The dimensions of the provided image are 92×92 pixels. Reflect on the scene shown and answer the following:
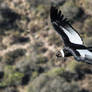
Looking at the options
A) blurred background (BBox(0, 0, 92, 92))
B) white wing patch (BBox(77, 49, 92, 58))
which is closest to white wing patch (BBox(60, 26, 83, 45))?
white wing patch (BBox(77, 49, 92, 58))

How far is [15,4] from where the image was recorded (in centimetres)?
6181

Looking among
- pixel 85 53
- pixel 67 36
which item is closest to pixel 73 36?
pixel 67 36

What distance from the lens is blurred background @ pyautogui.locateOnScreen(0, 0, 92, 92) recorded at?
4572 cm

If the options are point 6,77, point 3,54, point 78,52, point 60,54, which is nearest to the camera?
point 78,52

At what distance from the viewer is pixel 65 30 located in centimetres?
2009

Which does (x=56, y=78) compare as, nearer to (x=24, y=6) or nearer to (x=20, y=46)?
(x=20, y=46)

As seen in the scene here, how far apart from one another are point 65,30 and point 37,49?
31958 millimetres

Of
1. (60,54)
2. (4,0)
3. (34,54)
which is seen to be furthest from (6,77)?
(60,54)

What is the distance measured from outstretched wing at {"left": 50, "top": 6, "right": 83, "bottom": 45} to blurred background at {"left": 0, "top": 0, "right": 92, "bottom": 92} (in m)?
20.7

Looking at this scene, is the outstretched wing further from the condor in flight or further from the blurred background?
the blurred background

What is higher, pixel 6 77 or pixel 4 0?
pixel 4 0

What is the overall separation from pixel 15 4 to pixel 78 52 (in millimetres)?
44733

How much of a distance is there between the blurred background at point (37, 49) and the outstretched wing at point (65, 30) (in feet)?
68.0

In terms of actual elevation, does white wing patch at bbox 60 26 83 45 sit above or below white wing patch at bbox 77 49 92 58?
above
